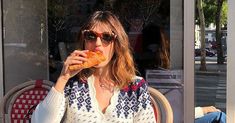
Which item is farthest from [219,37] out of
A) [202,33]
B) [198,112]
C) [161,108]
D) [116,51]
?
[116,51]

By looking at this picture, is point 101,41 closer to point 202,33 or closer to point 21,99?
point 21,99

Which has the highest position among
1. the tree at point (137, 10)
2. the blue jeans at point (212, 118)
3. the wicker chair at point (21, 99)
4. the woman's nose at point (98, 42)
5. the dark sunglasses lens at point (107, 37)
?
the tree at point (137, 10)

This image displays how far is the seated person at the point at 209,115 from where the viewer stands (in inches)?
135

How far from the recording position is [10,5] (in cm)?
443

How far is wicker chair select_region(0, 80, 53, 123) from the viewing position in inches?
129

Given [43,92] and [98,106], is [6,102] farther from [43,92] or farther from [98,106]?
[98,106]

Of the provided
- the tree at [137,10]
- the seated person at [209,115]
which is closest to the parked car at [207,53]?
the seated person at [209,115]

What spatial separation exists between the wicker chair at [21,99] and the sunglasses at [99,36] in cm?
110

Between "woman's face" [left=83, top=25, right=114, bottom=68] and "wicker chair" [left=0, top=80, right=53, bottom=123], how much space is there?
1084 millimetres

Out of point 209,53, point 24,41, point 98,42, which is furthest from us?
point 24,41

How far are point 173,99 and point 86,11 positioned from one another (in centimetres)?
122

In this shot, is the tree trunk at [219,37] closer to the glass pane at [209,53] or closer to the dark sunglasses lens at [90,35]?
the glass pane at [209,53]

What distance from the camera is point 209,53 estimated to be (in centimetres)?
376

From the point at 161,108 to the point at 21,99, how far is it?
3.59ft
